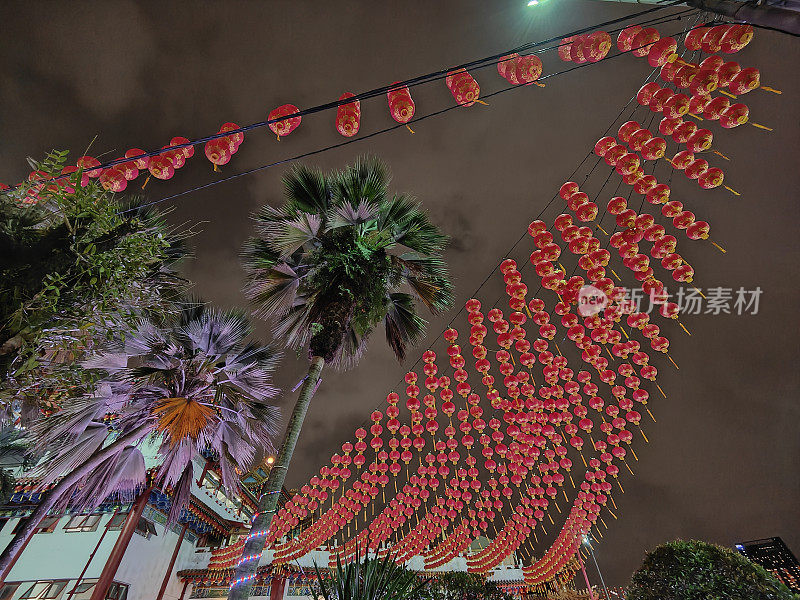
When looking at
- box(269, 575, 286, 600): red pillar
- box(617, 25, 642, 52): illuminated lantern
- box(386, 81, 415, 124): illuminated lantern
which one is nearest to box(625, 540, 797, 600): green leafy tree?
box(617, 25, 642, 52): illuminated lantern

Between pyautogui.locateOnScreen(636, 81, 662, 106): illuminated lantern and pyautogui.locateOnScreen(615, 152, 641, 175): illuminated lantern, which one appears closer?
pyautogui.locateOnScreen(636, 81, 662, 106): illuminated lantern

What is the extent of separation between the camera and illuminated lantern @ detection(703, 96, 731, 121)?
5.92 m

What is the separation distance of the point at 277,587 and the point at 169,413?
16.4 m

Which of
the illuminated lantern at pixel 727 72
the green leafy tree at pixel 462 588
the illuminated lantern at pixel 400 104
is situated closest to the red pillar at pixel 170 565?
the green leafy tree at pixel 462 588

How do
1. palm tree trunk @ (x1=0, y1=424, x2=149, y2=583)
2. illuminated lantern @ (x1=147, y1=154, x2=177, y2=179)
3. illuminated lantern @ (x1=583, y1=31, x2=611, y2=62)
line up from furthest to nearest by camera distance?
illuminated lantern @ (x1=147, y1=154, x2=177, y2=179) → palm tree trunk @ (x1=0, y1=424, x2=149, y2=583) → illuminated lantern @ (x1=583, y1=31, x2=611, y2=62)

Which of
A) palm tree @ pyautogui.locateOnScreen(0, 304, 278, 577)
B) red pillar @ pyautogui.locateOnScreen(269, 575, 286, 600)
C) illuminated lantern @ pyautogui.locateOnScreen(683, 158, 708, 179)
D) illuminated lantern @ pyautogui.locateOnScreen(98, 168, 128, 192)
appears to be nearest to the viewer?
illuminated lantern @ pyautogui.locateOnScreen(683, 158, 708, 179)

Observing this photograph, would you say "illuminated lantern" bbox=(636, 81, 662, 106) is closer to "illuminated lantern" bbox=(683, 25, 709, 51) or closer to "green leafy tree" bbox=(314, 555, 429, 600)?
"illuminated lantern" bbox=(683, 25, 709, 51)

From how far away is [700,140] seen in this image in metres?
6.39

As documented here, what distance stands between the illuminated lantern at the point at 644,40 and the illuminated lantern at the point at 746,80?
1311mm

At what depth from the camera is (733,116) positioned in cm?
608

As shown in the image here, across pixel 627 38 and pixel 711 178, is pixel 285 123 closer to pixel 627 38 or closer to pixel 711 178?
pixel 627 38

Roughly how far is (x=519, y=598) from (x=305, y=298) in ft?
97.2

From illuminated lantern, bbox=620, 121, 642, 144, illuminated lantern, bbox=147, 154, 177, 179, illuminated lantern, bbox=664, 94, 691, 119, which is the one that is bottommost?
illuminated lantern, bbox=664, 94, 691, 119

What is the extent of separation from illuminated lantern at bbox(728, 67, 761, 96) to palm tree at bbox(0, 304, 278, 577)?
394 inches
